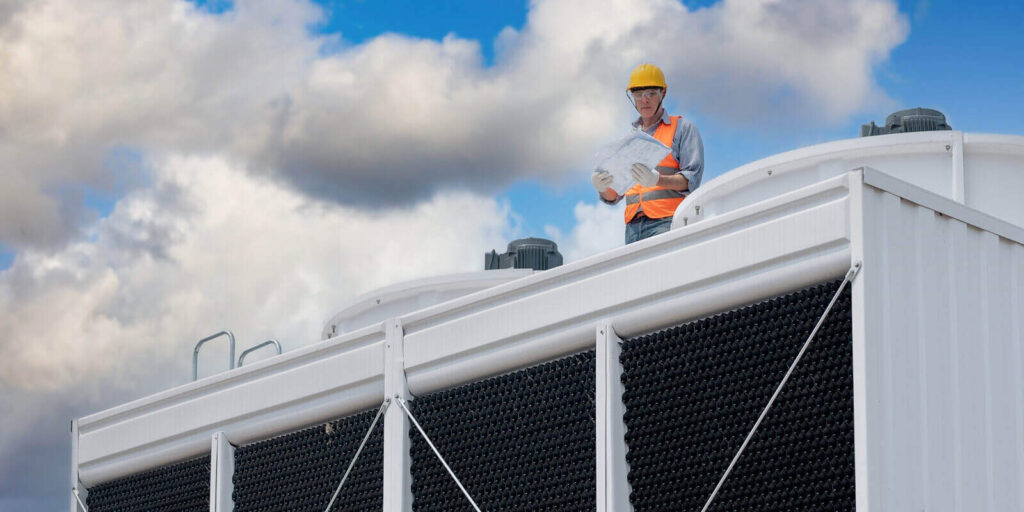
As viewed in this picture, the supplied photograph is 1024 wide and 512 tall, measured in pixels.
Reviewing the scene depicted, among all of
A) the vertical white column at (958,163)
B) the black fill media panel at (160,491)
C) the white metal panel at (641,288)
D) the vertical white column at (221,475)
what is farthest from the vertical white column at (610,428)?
the black fill media panel at (160,491)

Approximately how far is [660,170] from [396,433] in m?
2.98

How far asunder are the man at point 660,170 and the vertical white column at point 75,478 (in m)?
5.75

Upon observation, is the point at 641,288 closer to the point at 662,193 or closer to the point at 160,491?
the point at 662,193

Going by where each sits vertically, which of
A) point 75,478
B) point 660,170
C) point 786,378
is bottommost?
point 786,378

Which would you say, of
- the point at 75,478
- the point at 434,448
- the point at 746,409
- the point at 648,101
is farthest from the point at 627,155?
the point at 75,478

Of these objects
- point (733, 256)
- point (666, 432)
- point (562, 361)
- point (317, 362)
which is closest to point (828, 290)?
point (733, 256)

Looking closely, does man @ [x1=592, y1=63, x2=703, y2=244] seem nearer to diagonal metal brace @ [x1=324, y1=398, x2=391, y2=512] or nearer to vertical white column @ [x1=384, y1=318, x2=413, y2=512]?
vertical white column @ [x1=384, y1=318, x2=413, y2=512]

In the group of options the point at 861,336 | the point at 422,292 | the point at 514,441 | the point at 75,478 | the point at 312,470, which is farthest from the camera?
the point at 75,478

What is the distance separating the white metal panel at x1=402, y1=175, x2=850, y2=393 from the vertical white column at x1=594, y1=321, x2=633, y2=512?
0.45 feet

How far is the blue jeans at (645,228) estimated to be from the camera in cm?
1144

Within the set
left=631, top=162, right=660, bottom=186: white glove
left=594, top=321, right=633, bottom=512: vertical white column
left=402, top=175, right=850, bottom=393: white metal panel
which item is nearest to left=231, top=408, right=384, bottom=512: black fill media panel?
left=402, top=175, right=850, bottom=393: white metal panel

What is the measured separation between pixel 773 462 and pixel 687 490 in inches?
25.5

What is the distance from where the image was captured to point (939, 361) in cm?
858

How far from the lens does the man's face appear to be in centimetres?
1169
